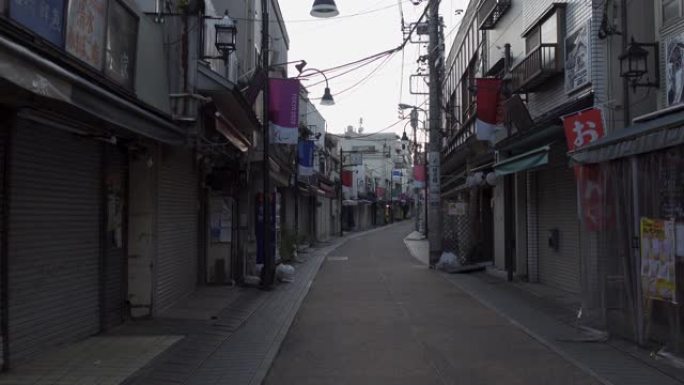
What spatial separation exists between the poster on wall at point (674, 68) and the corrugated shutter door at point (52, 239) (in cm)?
882

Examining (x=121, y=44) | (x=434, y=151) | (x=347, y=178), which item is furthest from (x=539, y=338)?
(x=347, y=178)

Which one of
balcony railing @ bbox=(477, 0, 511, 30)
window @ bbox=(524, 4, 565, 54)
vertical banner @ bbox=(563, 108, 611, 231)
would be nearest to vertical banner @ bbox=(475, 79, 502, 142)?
balcony railing @ bbox=(477, 0, 511, 30)

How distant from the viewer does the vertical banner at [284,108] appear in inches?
760

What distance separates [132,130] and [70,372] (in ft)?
8.99

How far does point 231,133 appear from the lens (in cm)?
1516

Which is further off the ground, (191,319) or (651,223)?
(651,223)

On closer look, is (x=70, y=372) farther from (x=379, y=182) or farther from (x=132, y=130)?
(x=379, y=182)

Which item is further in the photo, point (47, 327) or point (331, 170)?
point (331, 170)

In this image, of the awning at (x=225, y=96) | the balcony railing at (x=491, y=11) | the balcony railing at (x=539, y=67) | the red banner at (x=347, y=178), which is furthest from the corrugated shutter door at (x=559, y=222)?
the red banner at (x=347, y=178)

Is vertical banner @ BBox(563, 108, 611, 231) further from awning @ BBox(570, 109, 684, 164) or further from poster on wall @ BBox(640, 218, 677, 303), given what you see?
poster on wall @ BBox(640, 218, 677, 303)

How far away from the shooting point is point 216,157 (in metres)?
16.7

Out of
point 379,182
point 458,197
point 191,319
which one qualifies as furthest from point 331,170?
point 191,319

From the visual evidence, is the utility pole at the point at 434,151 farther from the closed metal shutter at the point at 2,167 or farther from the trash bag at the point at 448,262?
the closed metal shutter at the point at 2,167

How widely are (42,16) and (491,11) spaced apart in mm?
16992
